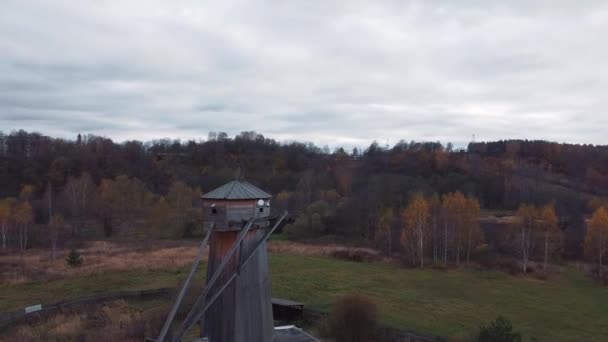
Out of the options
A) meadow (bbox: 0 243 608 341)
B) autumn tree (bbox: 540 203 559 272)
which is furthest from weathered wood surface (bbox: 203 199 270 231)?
autumn tree (bbox: 540 203 559 272)

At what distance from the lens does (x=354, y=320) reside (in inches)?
538

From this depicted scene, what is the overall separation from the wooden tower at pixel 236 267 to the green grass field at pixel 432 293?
26.6 ft

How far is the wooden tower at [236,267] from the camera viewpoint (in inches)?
367

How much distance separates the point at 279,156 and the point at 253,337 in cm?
6946

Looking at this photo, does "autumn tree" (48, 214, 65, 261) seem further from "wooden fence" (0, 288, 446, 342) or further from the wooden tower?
the wooden tower

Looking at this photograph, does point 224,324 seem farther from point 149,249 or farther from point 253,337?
point 149,249

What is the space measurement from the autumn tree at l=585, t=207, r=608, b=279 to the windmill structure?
80.5 ft

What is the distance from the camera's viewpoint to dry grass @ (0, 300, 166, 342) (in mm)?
13883

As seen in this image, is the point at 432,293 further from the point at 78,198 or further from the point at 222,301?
the point at 78,198

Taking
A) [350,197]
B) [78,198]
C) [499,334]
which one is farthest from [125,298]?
[78,198]

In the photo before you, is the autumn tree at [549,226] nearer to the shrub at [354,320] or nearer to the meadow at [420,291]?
the meadow at [420,291]

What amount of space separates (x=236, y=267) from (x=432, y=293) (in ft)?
50.5

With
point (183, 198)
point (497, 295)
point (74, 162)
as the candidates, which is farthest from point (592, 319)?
point (74, 162)

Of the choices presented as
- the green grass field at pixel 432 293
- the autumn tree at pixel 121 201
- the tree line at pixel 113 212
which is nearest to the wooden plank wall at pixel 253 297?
the green grass field at pixel 432 293
